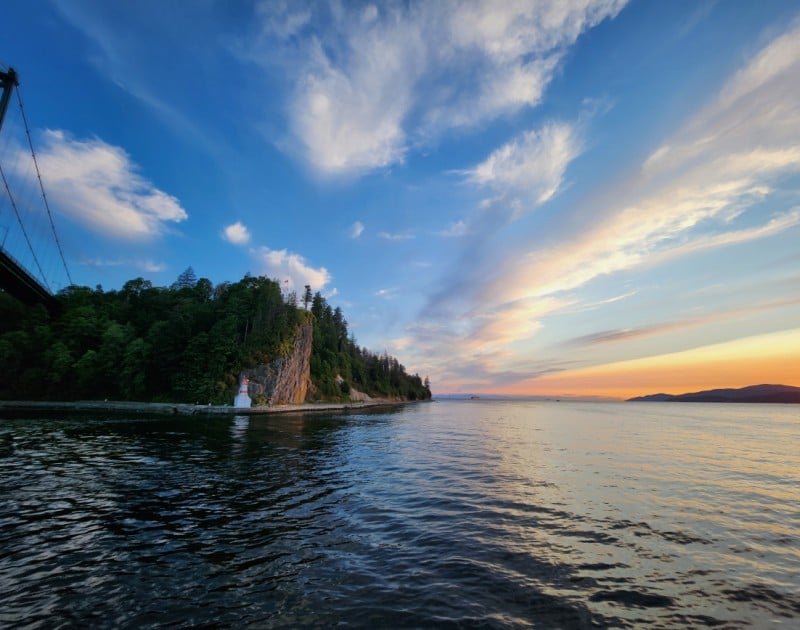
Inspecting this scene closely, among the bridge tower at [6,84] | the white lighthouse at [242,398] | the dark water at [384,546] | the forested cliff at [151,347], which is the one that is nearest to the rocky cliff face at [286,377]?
the forested cliff at [151,347]

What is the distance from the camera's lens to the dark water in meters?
6.89

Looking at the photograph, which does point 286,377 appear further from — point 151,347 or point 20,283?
point 20,283

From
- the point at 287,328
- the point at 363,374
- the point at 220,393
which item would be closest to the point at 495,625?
the point at 220,393

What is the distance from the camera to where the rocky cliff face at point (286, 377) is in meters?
83.8

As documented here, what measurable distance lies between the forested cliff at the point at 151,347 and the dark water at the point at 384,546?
6407 centimetres

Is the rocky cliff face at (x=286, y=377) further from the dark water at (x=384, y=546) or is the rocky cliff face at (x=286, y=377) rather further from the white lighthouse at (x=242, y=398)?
the dark water at (x=384, y=546)

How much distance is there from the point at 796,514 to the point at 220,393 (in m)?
84.1

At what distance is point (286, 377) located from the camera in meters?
94.9

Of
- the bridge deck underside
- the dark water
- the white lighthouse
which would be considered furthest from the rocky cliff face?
the dark water

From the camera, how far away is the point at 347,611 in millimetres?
6766

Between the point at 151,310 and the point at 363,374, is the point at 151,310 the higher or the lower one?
the higher one

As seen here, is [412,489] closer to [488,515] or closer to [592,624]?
[488,515]

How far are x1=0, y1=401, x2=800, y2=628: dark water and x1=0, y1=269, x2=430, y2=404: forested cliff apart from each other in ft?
210

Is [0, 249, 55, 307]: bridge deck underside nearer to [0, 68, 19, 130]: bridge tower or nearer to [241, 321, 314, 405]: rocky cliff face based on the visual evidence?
[0, 68, 19, 130]: bridge tower
